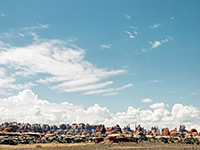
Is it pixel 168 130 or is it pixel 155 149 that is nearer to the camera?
pixel 155 149

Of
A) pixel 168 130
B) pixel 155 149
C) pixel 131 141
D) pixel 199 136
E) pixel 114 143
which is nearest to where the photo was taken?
pixel 155 149

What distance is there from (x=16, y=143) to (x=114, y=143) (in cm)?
5647

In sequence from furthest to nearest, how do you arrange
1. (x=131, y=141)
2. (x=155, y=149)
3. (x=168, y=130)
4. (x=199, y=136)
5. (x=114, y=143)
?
(x=168, y=130), (x=199, y=136), (x=131, y=141), (x=114, y=143), (x=155, y=149)

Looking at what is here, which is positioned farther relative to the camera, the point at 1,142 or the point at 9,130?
the point at 9,130

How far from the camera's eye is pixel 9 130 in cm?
19075

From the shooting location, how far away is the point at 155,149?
9781 centimetres

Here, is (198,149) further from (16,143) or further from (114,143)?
(16,143)

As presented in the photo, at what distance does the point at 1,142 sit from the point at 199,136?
13221 cm

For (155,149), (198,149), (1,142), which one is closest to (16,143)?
(1,142)

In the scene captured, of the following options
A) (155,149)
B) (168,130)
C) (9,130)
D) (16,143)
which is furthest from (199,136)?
(9,130)

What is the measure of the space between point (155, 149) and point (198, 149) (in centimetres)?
1832

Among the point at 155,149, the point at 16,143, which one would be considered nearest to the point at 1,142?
the point at 16,143

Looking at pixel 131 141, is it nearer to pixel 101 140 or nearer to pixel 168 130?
pixel 101 140

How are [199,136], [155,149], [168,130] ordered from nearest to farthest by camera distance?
[155,149] → [199,136] → [168,130]
